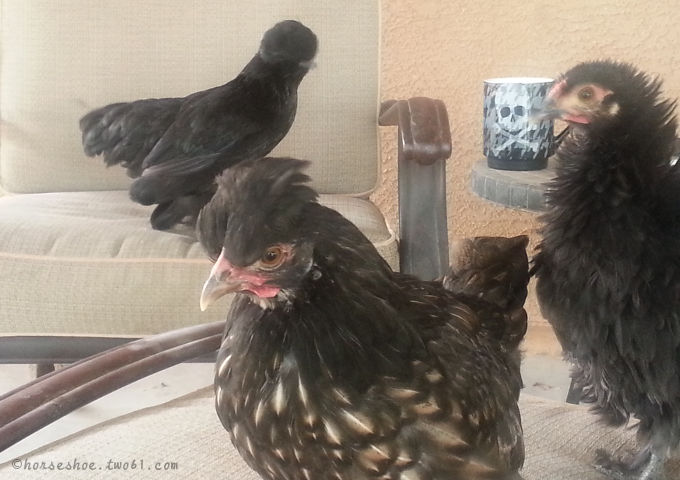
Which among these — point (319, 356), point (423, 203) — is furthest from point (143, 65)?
point (319, 356)

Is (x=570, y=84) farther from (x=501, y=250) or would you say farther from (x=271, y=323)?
(x=271, y=323)

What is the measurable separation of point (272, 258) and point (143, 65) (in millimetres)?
1030

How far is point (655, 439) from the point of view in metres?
0.74

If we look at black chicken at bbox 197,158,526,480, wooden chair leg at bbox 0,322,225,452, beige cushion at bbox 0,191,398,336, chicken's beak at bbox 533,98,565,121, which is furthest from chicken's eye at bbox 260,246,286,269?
beige cushion at bbox 0,191,398,336

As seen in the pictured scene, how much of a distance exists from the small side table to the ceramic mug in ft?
0.06

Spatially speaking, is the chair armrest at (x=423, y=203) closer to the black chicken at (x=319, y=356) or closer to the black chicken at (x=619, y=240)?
the black chicken at (x=619, y=240)

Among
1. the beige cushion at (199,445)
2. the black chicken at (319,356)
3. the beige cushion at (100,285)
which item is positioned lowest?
the beige cushion at (199,445)

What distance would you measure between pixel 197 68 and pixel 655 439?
1009mm

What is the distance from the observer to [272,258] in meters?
0.45

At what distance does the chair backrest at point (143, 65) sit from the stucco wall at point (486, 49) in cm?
16

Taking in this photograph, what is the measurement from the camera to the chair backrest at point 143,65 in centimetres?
136

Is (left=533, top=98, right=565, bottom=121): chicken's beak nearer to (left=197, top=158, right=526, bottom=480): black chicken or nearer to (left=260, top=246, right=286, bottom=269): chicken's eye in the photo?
(left=197, top=158, right=526, bottom=480): black chicken

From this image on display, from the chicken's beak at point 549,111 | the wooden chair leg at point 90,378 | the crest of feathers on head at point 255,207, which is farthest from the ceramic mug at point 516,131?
the crest of feathers on head at point 255,207

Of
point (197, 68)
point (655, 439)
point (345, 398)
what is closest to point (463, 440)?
point (345, 398)
